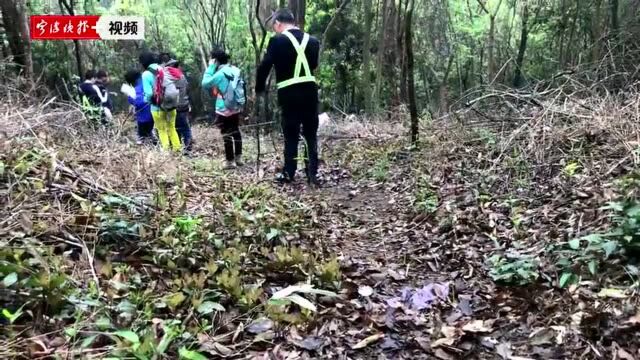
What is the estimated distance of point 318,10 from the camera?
1509cm

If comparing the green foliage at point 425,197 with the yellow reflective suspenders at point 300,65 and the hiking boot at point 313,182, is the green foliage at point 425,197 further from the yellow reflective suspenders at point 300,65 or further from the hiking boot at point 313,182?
the yellow reflective suspenders at point 300,65

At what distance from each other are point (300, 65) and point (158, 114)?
2753mm

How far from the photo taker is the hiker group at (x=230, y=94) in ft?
18.5

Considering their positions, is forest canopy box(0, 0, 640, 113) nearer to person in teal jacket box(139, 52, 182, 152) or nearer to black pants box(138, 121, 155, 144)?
person in teal jacket box(139, 52, 182, 152)

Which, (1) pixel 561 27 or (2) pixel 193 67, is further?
(2) pixel 193 67

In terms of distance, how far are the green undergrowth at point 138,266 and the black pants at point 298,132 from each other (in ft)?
5.33

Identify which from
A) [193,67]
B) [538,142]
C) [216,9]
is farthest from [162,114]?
[193,67]

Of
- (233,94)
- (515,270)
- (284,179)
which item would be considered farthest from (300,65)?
(515,270)

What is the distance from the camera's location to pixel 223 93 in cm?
708

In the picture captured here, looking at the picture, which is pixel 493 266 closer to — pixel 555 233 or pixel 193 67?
pixel 555 233

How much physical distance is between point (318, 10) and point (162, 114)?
29.0ft

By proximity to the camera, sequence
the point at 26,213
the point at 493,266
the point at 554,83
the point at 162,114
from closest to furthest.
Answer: the point at 26,213 → the point at 493,266 → the point at 554,83 → the point at 162,114

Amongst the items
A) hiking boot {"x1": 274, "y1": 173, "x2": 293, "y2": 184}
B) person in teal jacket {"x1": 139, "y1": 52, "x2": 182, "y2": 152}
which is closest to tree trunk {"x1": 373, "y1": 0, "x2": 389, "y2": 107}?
person in teal jacket {"x1": 139, "y1": 52, "x2": 182, "y2": 152}

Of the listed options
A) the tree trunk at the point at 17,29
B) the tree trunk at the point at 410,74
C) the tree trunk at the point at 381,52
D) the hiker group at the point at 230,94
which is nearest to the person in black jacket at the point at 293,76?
the hiker group at the point at 230,94
